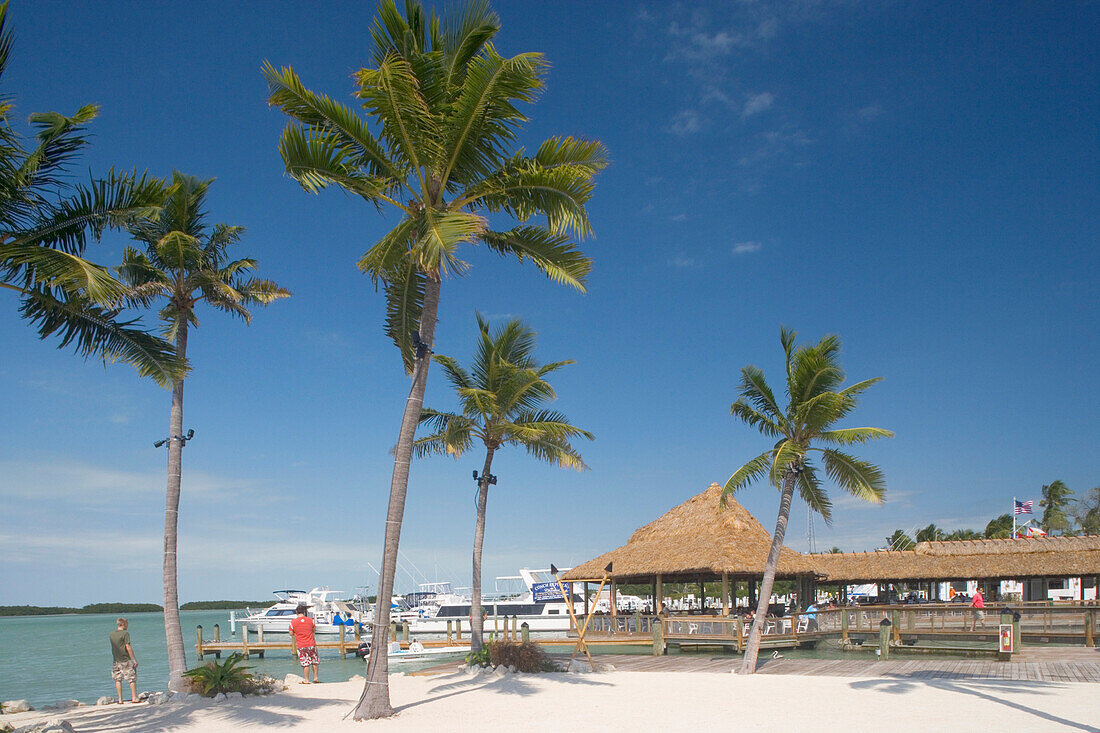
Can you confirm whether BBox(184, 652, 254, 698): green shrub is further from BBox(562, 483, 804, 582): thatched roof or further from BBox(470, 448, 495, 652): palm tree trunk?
BBox(562, 483, 804, 582): thatched roof

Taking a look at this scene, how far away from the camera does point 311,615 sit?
160ft

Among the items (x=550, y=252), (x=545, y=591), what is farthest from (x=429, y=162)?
(x=545, y=591)

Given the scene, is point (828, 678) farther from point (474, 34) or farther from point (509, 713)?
point (474, 34)

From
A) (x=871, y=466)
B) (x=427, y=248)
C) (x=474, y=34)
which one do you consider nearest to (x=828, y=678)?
(x=871, y=466)

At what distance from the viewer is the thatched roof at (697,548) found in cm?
2750

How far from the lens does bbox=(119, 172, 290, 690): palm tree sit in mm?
14969

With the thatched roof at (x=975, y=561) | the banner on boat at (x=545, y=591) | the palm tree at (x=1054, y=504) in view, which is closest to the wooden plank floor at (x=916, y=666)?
the thatched roof at (x=975, y=561)

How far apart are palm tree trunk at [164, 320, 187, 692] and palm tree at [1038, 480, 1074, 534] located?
77485mm

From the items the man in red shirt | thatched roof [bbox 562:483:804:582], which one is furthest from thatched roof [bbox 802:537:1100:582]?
the man in red shirt

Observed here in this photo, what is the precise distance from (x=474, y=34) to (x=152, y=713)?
11.7m

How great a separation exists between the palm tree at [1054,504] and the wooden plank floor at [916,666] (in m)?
58.3

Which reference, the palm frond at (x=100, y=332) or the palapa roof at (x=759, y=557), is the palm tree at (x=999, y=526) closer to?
the palapa roof at (x=759, y=557)

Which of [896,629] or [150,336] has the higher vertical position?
[150,336]

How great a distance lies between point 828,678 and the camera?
17.0m
